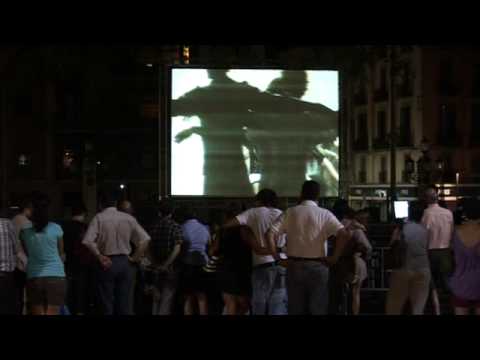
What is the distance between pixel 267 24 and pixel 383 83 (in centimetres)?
5668

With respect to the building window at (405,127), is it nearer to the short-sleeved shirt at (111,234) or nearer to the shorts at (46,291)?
the short-sleeved shirt at (111,234)

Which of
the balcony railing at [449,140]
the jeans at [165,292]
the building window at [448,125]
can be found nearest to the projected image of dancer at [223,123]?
the jeans at [165,292]

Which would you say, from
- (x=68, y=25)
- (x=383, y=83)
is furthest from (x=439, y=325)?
(x=383, y=83)

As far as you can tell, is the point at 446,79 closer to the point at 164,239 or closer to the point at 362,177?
the point at 362,177

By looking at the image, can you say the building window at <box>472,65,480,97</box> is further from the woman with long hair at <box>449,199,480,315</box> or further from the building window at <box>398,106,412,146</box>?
the woman with long hair at <box>449,199,480,315</box>

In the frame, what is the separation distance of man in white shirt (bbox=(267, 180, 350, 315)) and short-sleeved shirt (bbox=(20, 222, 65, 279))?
241 centimetres

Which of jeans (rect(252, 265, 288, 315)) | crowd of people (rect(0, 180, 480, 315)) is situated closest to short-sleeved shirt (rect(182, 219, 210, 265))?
crowd of people (rect(0, 180, 480, 315))

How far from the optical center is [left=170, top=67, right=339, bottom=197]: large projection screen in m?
17.0

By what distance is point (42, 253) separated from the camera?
11094 mm

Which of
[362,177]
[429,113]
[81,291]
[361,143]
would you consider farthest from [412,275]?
[362,177]

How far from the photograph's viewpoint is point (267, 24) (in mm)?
9188

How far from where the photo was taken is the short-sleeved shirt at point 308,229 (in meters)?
10.7

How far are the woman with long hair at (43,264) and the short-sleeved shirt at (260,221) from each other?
1998 millimetres

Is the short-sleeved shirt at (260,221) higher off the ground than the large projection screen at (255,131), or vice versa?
the large projection screen at (255,131)
